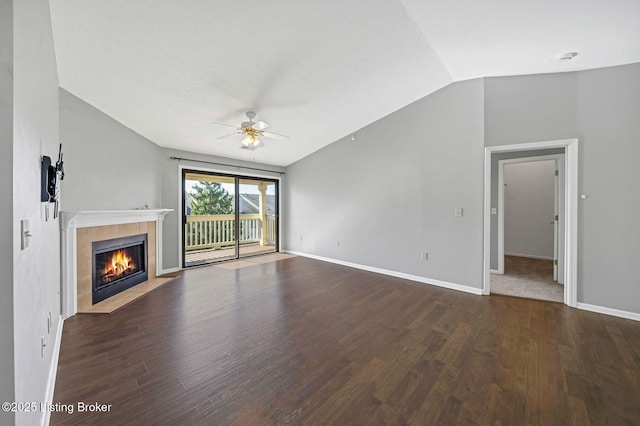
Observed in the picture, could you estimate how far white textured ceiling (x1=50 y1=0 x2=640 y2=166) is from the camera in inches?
82.4

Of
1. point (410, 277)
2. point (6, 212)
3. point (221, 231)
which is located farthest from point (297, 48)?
point (221, 231)

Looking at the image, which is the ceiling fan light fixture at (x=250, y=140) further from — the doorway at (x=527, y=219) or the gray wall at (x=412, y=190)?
the doorway at (x=527, y=219)

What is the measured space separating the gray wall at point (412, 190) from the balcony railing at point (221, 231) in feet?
6.46

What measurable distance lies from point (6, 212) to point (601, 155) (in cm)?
504

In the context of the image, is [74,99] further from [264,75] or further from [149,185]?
[264,75]

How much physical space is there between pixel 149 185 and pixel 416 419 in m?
4.82

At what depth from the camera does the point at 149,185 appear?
430 cm

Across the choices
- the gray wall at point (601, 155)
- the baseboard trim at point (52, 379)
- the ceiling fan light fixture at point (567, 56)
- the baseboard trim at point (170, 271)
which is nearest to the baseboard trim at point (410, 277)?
the gray wall at point (601, 155)

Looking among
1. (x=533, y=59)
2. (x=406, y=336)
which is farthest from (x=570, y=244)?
(x=406, y=336)

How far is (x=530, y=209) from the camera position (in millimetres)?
6070

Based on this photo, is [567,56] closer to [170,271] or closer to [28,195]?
[28,195]

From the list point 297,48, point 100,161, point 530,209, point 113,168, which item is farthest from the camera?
point 530,209

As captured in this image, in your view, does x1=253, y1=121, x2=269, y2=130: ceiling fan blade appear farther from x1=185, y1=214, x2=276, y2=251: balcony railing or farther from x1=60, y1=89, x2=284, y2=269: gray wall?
x1=185, y1=214, x2=276, y2=251: balcony railing

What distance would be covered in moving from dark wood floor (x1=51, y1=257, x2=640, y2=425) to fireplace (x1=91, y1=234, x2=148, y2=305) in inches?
23.0
